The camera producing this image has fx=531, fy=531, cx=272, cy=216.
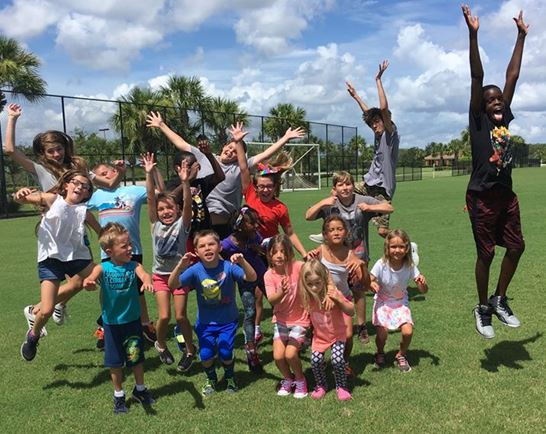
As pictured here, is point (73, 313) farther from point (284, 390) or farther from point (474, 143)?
point (474, 143)

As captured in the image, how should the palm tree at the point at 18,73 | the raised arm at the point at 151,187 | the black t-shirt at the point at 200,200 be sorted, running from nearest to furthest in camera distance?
the raised arm at the point at 151,187, the black t-shirt at the point at 200,200, the palm tree at the point at 18,73

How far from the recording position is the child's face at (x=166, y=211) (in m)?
4.96

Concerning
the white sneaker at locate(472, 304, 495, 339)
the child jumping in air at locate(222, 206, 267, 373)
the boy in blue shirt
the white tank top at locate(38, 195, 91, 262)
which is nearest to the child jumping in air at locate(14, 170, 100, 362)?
the white tank top at locate(38, 195, 91, 262)

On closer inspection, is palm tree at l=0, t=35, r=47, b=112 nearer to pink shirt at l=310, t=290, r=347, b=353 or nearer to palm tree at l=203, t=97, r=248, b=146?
palm tree at l=203, t=97, r=248, b=146

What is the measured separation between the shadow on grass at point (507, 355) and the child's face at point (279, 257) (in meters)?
1.92

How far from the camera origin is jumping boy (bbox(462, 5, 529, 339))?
4.55m

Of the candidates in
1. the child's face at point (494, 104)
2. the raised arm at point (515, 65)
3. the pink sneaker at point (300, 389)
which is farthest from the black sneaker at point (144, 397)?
the raised arm at point (515, 65)

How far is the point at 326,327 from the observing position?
419cm

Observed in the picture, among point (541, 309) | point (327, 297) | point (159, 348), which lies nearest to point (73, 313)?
point (159, 348)

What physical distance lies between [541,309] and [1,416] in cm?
553

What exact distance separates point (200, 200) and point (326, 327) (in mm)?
1981

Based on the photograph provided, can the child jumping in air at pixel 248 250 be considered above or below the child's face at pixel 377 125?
below

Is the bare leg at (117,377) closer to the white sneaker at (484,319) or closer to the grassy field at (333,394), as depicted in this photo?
the grassy field at (333,394)

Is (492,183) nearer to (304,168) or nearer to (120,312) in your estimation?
(120,312)
